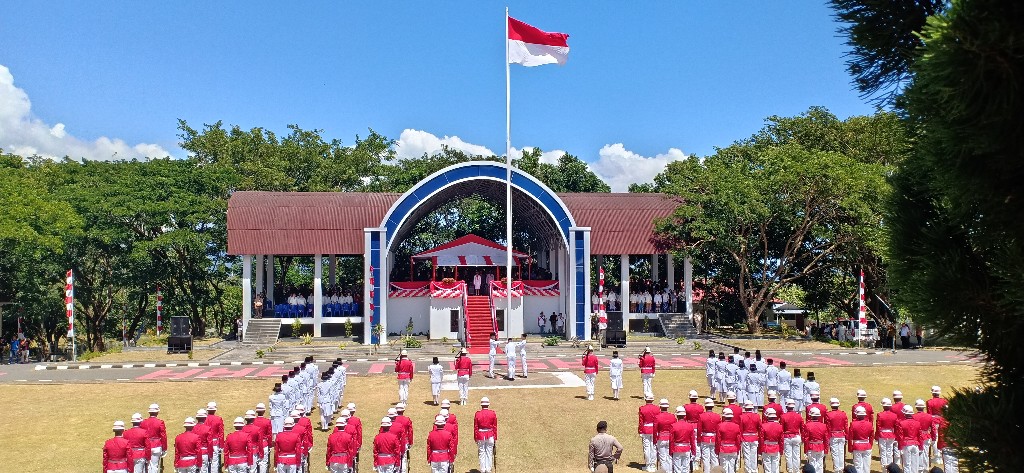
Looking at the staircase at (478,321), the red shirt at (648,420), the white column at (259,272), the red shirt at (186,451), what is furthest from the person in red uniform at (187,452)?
the white column at (259,272)

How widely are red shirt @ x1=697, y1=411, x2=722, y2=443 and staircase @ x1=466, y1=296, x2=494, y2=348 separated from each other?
2240cm

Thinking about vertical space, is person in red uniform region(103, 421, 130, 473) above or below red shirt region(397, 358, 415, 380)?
below

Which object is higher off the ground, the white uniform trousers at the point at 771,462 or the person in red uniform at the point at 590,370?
the person in red uniform at the point at 590,370

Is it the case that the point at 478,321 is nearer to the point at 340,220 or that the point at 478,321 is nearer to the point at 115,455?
the point at 340,220

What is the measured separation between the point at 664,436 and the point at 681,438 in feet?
1.79

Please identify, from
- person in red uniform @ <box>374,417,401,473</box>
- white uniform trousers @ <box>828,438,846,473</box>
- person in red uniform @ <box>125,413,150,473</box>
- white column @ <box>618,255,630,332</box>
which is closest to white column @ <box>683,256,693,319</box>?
white column @ <box>618,255,630,332</box>

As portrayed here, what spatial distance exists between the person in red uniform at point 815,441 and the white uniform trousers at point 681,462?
6.90 feet

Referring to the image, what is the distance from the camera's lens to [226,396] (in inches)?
887

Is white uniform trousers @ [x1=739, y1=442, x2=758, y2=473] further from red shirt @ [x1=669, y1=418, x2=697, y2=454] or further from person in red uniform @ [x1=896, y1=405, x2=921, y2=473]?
person in red uniform @ [x1=896, y1=405, x2=921, y2=473]

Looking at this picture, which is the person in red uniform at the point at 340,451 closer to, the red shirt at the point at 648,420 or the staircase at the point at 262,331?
the red shirt at the point at 648,420

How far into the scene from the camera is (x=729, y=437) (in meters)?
13.2

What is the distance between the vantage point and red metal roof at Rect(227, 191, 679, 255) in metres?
39.3

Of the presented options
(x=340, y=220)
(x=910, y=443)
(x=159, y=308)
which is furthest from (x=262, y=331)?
(x=910, y=443)

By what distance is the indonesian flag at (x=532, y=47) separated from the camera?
26.8m
